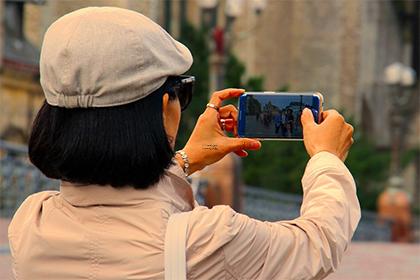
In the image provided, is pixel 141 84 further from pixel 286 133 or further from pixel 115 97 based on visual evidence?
pixel 286 133

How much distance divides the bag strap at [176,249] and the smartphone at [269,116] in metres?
0.41

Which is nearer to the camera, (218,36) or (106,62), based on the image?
(106,62)

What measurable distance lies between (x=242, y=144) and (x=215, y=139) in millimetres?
83

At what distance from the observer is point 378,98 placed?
50.9 m

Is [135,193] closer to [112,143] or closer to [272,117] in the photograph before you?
[112,143]

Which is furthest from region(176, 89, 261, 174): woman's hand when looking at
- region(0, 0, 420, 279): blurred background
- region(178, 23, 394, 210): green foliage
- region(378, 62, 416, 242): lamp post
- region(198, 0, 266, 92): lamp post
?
region(378, 62, 416, 242): lamp post

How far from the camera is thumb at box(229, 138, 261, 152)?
265cm

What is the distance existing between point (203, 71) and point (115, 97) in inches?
1137

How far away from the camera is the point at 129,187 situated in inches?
95.2

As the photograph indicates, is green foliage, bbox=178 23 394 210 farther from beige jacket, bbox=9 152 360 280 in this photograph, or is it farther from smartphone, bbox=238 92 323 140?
beige jacket, bbox=9 152 360 280

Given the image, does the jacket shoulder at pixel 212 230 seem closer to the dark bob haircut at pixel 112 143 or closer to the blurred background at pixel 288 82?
the dark bob haircut at pixel 112 143

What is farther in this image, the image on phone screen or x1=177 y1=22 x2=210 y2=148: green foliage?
x1=177 y1=22 x2=210 y2=148: green foliage

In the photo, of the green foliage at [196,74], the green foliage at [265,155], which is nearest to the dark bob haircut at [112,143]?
the green foliage at [196,74]

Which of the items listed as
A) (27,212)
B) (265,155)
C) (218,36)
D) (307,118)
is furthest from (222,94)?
(265,155)
